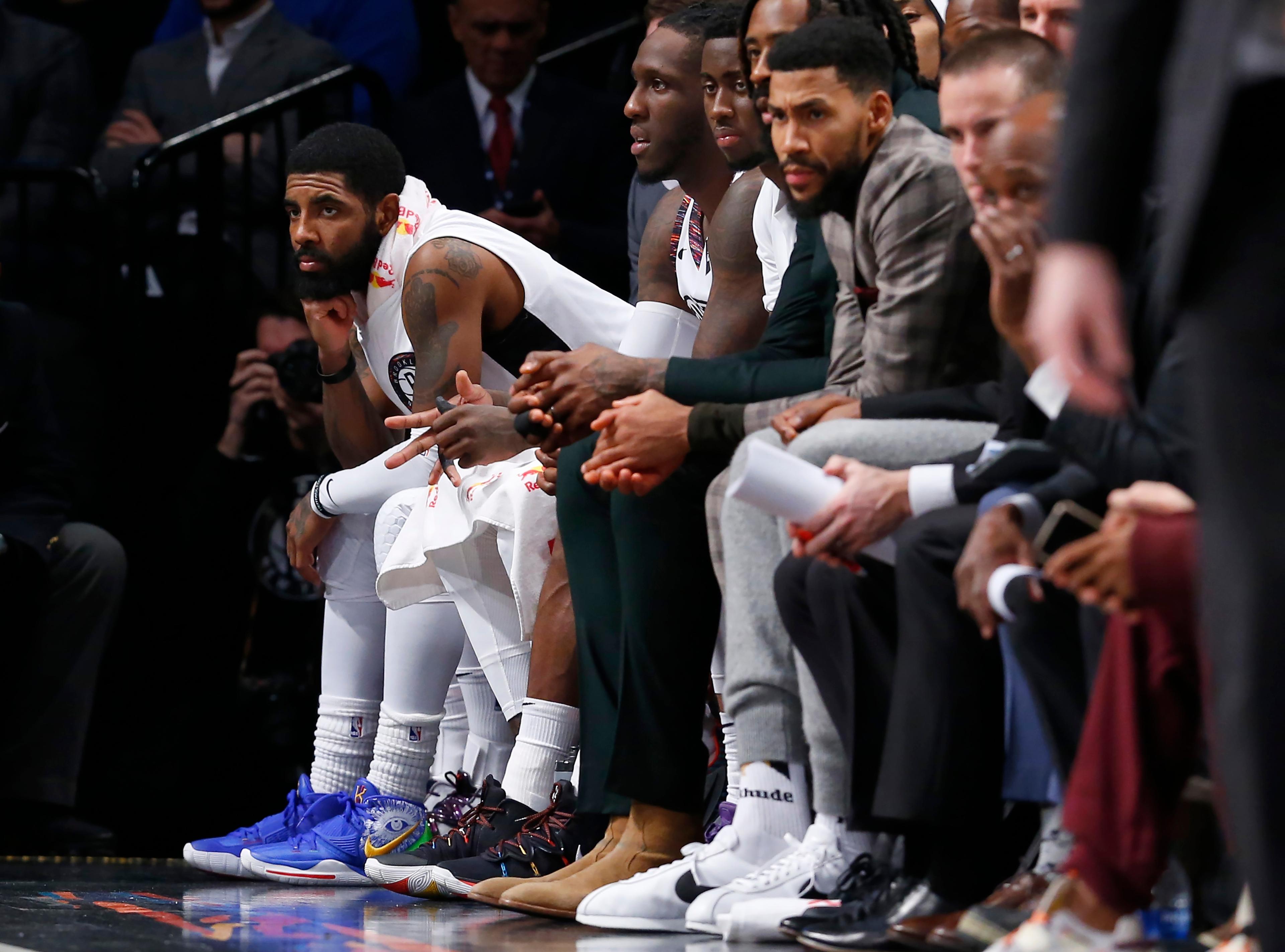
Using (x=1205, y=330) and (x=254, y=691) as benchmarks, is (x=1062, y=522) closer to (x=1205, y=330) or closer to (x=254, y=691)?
(x=1205, y=330)

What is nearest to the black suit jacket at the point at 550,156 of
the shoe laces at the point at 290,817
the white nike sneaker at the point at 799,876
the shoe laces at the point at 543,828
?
the shoe laces at the point at 290,817

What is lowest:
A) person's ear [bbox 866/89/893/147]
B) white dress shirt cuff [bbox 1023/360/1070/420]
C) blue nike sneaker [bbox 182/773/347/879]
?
blue nike sneaker [bbox 182/773/347/879]

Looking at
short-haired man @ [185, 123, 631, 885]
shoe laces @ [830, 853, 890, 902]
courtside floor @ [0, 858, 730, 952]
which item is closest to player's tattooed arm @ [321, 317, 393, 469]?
short-haired man @ [185, 123, 631, 885]

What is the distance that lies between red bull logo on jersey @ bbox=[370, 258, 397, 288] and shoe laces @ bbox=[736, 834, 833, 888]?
1.93m

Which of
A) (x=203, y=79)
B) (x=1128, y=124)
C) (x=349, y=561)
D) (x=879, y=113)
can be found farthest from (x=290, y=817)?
(x=203, y=79)

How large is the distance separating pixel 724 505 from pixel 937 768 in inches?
22.2

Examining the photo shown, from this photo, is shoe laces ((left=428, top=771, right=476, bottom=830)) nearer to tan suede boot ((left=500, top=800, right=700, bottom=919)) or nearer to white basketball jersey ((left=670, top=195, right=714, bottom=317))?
tan suede boot ((left=500, top=800, right=700, bottom=919))

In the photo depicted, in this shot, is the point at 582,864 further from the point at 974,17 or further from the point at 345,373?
the point at 345,373

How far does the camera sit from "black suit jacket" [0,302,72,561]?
437cm

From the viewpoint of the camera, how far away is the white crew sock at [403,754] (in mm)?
3486

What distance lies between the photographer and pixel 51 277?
563 cm

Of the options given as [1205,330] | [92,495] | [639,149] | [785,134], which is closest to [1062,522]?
[1205,330]

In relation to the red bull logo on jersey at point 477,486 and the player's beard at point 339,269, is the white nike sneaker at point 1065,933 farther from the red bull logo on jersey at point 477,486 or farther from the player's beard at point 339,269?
the player's beard at point 339,269

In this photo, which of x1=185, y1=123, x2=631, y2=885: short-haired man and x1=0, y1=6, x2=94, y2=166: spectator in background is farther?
x1=0, y1=6, x2=94, y2=166: spectator in background
